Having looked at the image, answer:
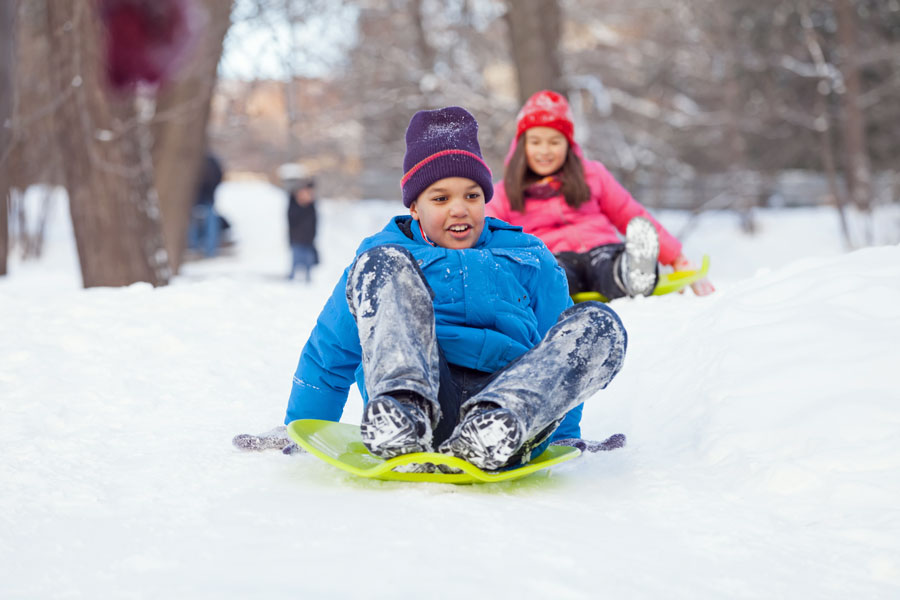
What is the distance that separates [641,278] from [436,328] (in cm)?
237

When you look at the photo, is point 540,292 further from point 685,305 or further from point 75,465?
point 685,305

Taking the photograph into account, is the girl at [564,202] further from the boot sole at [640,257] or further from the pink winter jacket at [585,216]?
the boot sole at [640,257]

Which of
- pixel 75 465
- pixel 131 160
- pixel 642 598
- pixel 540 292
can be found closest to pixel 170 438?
pixel 75 465

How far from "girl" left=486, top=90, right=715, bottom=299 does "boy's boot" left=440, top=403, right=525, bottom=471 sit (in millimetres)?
2758

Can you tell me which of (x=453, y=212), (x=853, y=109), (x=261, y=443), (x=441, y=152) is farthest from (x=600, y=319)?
(x=853, y=109)

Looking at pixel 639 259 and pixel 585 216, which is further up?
pixel 585 216

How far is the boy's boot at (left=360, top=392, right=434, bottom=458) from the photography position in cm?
199

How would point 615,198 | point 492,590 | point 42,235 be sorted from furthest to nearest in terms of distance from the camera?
point 42,235 → point 615,198 → point 492,590

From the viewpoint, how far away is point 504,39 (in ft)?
56.7

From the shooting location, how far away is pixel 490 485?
2.17m

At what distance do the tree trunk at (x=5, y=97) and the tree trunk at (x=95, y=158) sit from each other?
11.4 inches

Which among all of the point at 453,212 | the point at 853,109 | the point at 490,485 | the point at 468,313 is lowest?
the point at 490,485

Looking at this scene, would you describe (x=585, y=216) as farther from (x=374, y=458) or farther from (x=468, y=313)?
(x=374, y=458)

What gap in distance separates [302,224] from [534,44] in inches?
124
